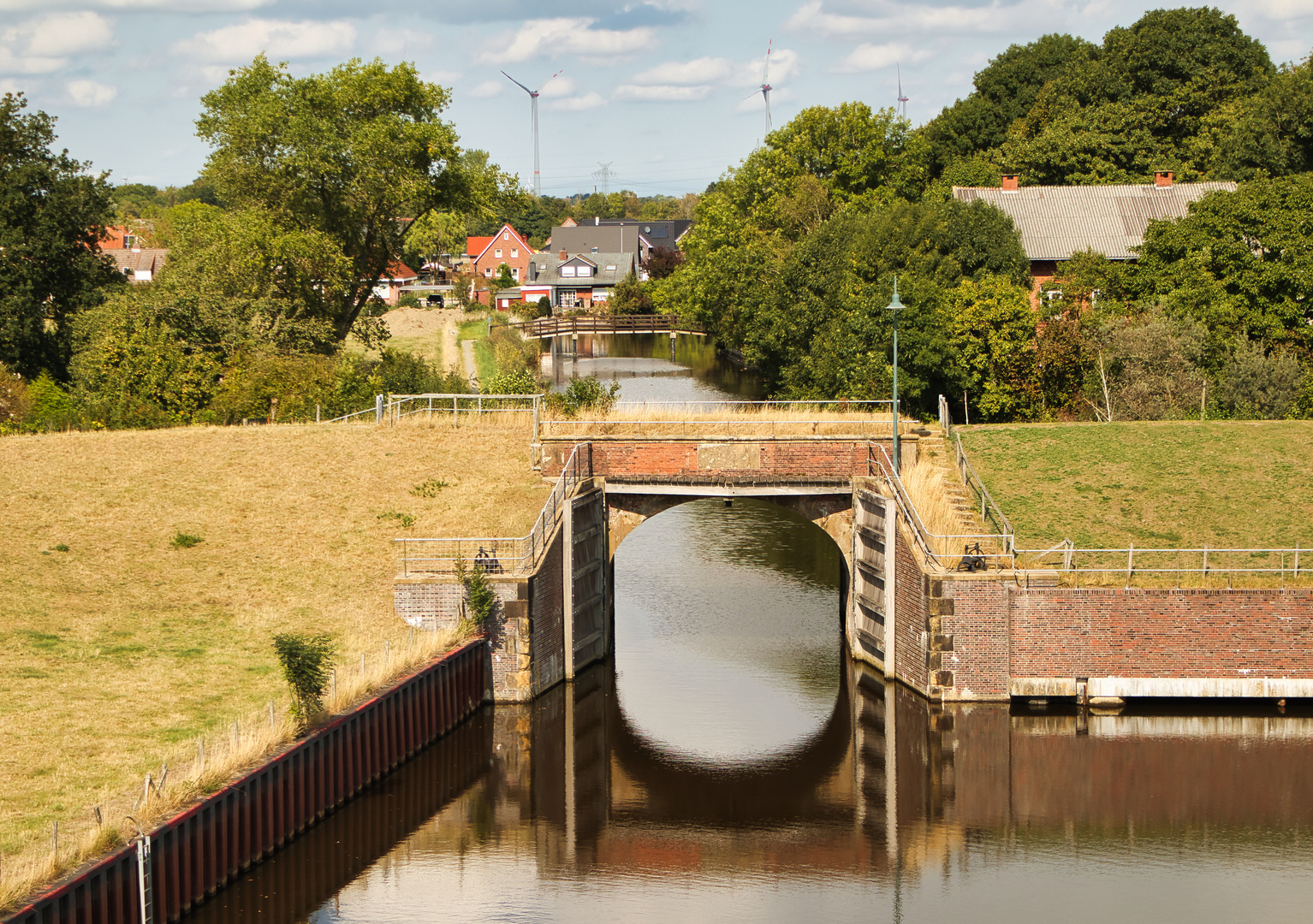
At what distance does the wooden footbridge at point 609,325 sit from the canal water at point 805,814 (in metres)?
81.2

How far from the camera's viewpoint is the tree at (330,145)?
54531 millimetres

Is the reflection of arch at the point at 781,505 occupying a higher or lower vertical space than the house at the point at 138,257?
lower

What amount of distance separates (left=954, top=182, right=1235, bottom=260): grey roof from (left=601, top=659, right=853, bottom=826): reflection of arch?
43717mm

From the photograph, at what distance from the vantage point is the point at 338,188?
5675 cm

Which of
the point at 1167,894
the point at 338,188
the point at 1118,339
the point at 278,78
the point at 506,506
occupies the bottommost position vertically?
the point at 1167,894

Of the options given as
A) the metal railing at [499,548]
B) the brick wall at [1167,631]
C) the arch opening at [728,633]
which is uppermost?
the metal railing at [499,548]

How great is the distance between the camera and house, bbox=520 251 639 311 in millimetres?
148875

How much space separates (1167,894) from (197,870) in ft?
52.0

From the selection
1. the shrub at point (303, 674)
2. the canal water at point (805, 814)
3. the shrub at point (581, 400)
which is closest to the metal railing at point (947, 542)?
the canal water at point (805, 814)

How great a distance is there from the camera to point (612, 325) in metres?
121

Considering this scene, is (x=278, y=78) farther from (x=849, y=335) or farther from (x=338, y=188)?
(x=849, y=335)

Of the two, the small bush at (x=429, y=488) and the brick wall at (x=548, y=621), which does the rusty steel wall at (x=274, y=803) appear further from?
the small bush at (x=429, y=488)

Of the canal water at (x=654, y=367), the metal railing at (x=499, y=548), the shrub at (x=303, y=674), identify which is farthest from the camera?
the canal water at (x=654, y=367)

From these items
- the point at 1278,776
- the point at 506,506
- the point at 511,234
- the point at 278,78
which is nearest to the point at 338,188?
the point at 278,78
